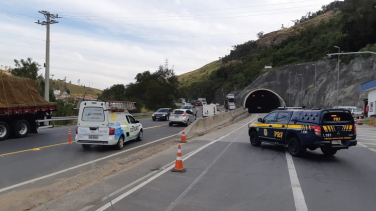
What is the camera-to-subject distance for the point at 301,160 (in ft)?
37.3

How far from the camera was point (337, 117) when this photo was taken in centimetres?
1148

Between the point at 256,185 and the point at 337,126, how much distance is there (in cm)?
501

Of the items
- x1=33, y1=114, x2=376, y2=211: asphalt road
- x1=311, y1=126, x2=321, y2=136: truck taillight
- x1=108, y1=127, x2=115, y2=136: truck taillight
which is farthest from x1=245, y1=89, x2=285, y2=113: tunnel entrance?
x1=33, y1=114, x2=376, y2=211: asphalt road

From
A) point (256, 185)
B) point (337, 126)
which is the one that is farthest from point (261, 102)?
point (256, 185)

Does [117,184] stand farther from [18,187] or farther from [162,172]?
[18,187]

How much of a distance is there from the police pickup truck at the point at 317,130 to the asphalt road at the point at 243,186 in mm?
558

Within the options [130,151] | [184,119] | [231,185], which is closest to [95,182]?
[231,185]

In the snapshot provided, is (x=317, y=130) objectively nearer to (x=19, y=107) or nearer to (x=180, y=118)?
(x=19, y=107)

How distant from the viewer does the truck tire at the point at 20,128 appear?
17.8 meters

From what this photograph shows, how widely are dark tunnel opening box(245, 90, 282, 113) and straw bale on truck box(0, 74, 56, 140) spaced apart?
61.2 metres

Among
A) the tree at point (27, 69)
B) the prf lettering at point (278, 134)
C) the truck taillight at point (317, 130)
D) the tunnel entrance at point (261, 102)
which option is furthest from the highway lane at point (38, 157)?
the tunnel entrance at point (261, 102)

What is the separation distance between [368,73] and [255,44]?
122 meters

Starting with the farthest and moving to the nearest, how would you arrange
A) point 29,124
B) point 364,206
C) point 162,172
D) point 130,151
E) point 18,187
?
point 29,124 < point 130,151 < point 162,172 < point 18,187 < point 364,206

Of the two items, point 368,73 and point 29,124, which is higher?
point 368,73
